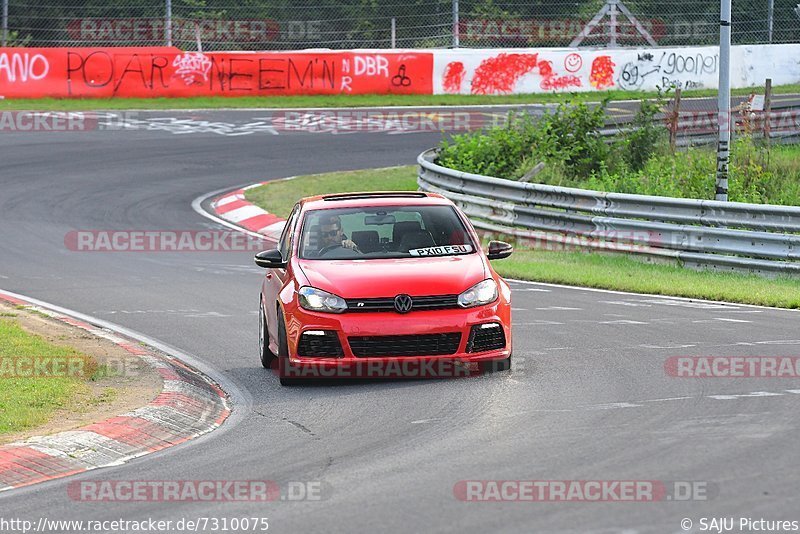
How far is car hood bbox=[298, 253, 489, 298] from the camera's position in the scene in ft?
34.4

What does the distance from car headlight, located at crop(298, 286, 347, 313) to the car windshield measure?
2.33ft

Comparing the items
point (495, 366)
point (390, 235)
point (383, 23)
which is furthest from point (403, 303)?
point (383, 23)

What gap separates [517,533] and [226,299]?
9.86m

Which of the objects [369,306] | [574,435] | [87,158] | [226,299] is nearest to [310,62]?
[87,158]

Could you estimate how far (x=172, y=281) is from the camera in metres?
17.3

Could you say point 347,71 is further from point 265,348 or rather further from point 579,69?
point 265,348

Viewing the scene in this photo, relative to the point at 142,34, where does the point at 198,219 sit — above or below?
below

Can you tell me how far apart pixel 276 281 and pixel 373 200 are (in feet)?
3.90

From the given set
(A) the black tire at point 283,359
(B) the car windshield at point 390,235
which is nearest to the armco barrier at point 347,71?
(B) the car windshield at point 390,235

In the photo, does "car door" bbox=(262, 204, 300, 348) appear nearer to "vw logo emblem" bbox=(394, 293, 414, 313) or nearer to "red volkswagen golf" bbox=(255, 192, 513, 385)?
"red volkswagen golf" bbox=(255, 192, 513, 385)

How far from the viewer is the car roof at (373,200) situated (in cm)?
1201

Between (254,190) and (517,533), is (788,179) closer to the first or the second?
(254,190)

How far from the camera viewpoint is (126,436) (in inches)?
348

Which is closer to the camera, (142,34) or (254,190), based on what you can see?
(254,190)
